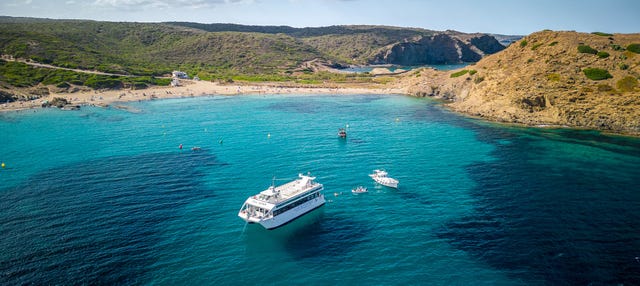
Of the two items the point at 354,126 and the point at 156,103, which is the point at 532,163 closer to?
the point at 354,126

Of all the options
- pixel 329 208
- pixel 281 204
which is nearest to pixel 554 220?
pixel 329 208

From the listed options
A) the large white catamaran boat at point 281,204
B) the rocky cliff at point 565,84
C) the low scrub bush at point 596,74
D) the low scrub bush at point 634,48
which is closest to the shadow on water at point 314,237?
the large white catamaran boat at point 281,204

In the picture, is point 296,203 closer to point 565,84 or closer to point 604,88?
point 565,84

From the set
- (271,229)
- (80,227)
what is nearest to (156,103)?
(80,227)

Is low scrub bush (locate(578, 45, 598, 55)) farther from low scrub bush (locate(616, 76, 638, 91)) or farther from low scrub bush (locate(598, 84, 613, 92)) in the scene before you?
low scrub bush (locate(598, 84, 613, 92))

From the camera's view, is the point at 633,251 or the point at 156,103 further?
the point at 156,103

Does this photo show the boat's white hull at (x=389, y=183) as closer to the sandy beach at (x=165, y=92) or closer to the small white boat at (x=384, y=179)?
the small white boat at (x=384, y=179)
